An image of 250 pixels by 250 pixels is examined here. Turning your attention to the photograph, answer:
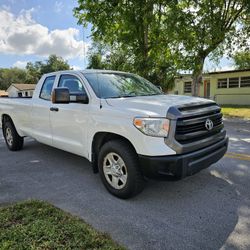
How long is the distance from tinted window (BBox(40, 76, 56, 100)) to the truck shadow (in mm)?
1528

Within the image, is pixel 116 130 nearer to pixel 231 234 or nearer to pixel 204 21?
pixel 231 234

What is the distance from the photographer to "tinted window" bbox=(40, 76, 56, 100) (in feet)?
17.3

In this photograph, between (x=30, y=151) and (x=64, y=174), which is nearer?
(x=64, y=174)

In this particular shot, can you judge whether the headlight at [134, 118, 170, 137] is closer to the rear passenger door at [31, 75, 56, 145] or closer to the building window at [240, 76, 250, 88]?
the rear passenger door at [31, 75, 56, 145]

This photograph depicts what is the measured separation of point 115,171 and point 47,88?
273cm

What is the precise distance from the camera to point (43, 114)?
5.23 m

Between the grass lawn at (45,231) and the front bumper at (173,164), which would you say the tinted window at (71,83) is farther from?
the grass lawn at (45,231)

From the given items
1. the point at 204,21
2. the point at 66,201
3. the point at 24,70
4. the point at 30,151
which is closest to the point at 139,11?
the point at 204,21

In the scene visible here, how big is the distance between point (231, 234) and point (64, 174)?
3108 mm

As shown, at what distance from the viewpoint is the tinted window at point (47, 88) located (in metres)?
5.27

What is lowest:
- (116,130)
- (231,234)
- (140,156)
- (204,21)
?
(231,234)

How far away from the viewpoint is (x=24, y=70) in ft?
278

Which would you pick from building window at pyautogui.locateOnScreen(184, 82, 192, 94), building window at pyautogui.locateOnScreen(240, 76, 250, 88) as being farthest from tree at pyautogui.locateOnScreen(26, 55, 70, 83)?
building window at pyautogui.locateOnScreen(240, 76, 250, 88)

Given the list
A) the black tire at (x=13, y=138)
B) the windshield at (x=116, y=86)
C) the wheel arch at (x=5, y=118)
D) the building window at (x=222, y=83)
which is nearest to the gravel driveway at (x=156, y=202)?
the black tire at (x=13, y=138)
